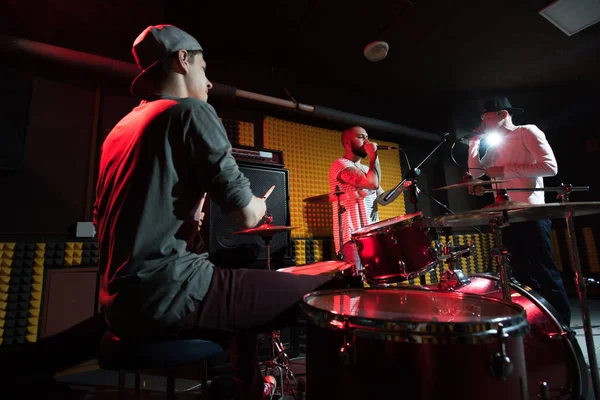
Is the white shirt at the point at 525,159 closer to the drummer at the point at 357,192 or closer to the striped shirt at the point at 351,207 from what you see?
the drummer at the point at 357,192

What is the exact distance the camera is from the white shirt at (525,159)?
8.82 feet

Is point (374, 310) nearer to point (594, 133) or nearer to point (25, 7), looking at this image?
point (25, 7)

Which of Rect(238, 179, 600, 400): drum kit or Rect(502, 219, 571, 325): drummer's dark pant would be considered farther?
Rect(502, 219, 571, 325): drummer's dark pant

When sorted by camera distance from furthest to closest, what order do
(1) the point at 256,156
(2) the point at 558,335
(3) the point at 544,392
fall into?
(1) the point at 256,156 → (2) the point at 558,335 → (3) the point at 544,392

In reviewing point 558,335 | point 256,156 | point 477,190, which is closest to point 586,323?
point 558,335

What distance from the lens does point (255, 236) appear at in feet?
9.65

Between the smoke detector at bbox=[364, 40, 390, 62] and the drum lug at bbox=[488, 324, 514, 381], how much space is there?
12.3 feet

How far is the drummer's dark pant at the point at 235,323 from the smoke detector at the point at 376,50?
11.1ft

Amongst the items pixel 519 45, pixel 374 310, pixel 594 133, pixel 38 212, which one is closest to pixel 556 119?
pixel 594 133

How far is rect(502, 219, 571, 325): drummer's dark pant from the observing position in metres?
2.57

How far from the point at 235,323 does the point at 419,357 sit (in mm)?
546

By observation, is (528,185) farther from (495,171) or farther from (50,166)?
(50,166)

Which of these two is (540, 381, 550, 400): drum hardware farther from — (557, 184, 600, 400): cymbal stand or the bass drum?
(557, 184, 600, 400): cymbal stand

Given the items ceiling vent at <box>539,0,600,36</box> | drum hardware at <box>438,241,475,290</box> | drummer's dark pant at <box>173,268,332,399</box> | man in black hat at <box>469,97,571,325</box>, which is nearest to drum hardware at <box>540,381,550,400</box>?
drum hardware at <box>438,241,475,290</box>
